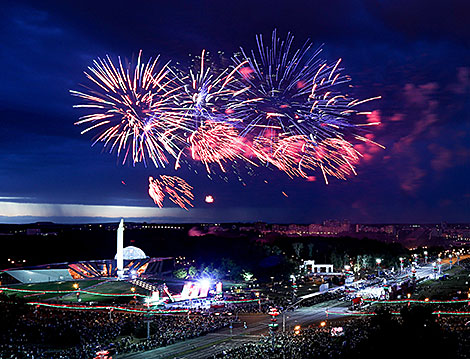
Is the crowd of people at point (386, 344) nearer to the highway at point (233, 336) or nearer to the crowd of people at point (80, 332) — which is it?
the highway at point (233, 336)

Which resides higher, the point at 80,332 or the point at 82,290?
the point at 80,332

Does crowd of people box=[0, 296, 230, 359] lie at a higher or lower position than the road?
higher

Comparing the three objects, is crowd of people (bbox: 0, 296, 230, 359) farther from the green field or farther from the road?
the green field

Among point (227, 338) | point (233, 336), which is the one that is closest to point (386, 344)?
point (227, 338)

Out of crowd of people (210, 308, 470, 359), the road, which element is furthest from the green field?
crowd of people (210, 308, 470, 359)

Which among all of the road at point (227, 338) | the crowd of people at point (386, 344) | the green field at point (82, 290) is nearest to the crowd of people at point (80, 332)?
the road at point (227, 338)

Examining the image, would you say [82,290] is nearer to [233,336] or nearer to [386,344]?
[233,336]
